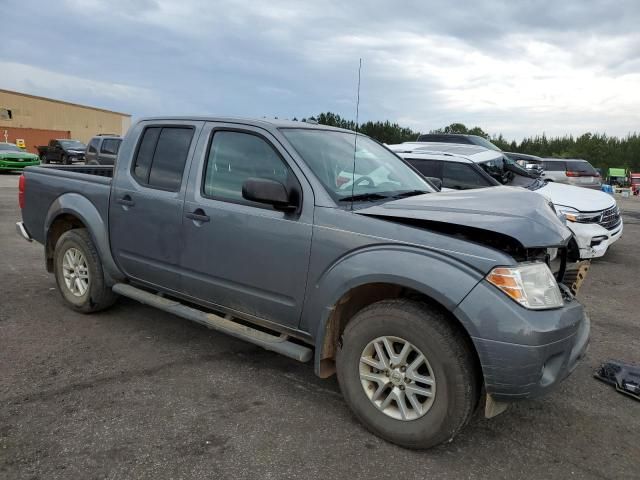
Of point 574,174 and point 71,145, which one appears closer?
point 574,174

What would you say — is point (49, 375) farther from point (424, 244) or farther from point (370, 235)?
point (424, 244)

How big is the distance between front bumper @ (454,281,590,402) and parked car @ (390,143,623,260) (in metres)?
4.94

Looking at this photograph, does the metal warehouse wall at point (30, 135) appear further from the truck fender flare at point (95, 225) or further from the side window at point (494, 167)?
the truck fender flare at point (95, 225)

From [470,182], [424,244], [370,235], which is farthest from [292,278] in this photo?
[470,182]

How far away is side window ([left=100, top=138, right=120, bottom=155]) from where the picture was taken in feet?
59.1

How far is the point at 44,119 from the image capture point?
185 feet

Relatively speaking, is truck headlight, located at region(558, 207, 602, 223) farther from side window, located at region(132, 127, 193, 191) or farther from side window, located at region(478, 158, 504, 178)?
side window, located at region(132, 127, 193, 191)

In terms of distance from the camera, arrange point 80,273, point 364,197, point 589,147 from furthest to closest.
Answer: point 589,147 → point 80,273 → point 364,197

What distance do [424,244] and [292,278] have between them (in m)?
0.90

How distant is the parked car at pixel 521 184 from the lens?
291 inches

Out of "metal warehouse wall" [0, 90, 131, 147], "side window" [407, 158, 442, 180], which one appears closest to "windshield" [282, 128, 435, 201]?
"side window" [407, 158, 442, 180]

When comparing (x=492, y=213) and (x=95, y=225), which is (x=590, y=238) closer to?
(x=492, y=213)

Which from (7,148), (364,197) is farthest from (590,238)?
(7,148)

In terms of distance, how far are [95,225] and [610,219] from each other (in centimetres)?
721
